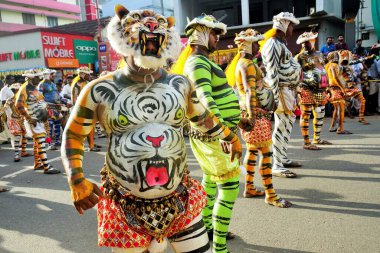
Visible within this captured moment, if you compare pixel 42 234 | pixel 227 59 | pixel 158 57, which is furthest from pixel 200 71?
pixel 227 59

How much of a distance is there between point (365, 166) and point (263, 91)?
111 inches

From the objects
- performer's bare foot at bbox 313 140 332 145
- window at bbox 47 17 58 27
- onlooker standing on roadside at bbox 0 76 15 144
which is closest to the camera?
performer's bare foot at bbox 313 140 332 145

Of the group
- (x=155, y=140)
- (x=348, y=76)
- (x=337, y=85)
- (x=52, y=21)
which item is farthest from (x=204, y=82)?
(x=52, y=21)

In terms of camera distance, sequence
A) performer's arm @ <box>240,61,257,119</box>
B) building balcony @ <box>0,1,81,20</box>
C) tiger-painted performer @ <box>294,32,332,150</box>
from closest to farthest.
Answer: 1. performer's arm @ <box>240,61,257,119</box>
2. tiger-painted performer @ <box>294,32,332,150</box>
3. building balcony @ <box>0,1,81,20</box>

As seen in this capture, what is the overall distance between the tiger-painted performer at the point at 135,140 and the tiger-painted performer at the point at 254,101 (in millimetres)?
1815

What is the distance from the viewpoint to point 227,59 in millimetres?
14281

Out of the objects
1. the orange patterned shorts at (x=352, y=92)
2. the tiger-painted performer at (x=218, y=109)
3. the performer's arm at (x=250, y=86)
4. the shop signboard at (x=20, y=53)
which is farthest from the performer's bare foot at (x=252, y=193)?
the shop signboard at (x=20, y=53)

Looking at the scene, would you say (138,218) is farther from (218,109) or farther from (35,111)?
(35,111)

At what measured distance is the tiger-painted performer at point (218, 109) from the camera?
296 cm

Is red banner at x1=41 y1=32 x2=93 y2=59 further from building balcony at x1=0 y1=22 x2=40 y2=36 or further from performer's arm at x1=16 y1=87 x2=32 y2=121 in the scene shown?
building balcony at x1=0 y1=22 x2=40 y2=36

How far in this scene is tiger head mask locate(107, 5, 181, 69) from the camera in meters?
1.98

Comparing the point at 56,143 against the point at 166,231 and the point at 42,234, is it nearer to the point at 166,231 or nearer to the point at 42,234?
the point at 42,234

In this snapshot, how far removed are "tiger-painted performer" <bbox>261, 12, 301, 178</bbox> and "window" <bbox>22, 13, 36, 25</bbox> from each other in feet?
134

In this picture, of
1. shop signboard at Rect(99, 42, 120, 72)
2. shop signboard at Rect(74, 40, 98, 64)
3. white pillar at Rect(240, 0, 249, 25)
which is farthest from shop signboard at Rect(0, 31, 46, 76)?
white pillar at Rect(240, 0, 249, 25)
